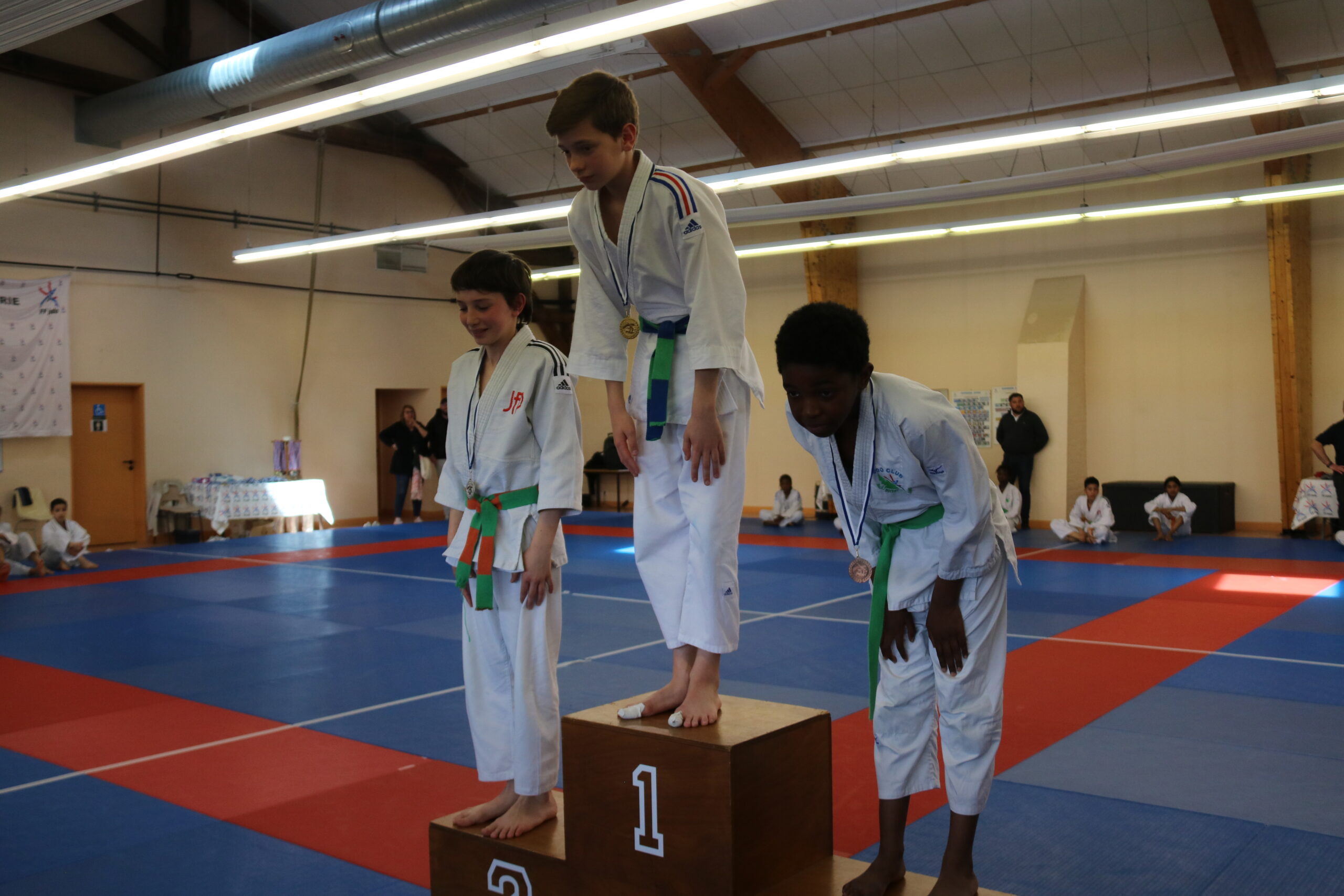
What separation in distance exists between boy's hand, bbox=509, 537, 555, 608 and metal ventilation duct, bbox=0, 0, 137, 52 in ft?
16.7

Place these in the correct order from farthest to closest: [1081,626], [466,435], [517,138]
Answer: [517,138] → [1081,626] → [466,435]

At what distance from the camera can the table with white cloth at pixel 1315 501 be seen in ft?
36.4

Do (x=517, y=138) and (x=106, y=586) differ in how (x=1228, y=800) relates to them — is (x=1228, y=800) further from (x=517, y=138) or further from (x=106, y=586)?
(x=517, y=138)

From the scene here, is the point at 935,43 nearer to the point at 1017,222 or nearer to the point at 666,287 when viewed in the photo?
the point at 1017,222

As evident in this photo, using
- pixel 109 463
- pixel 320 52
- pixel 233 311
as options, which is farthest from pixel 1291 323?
pixel 109 463

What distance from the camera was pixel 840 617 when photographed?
702cm

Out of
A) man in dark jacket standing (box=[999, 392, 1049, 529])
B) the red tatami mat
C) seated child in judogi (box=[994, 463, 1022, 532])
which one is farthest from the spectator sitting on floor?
man in dark jacket standing (box=[999, 392, 1049, 529])

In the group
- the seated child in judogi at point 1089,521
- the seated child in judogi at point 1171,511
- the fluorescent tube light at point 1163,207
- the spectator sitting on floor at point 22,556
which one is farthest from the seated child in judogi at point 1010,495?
the spectator sitting on floor at point 22,556

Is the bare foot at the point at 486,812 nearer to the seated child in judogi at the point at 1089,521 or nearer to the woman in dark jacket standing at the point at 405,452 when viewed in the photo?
the seated child in judogi at the point at 1089,521

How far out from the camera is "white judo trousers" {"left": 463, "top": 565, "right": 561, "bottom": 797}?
270 centimetres

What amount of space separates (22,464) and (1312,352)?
49.6 ft

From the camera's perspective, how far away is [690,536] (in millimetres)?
2590

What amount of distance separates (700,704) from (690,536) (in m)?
0.41

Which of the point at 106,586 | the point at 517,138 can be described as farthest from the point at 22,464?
the point at 517,138
